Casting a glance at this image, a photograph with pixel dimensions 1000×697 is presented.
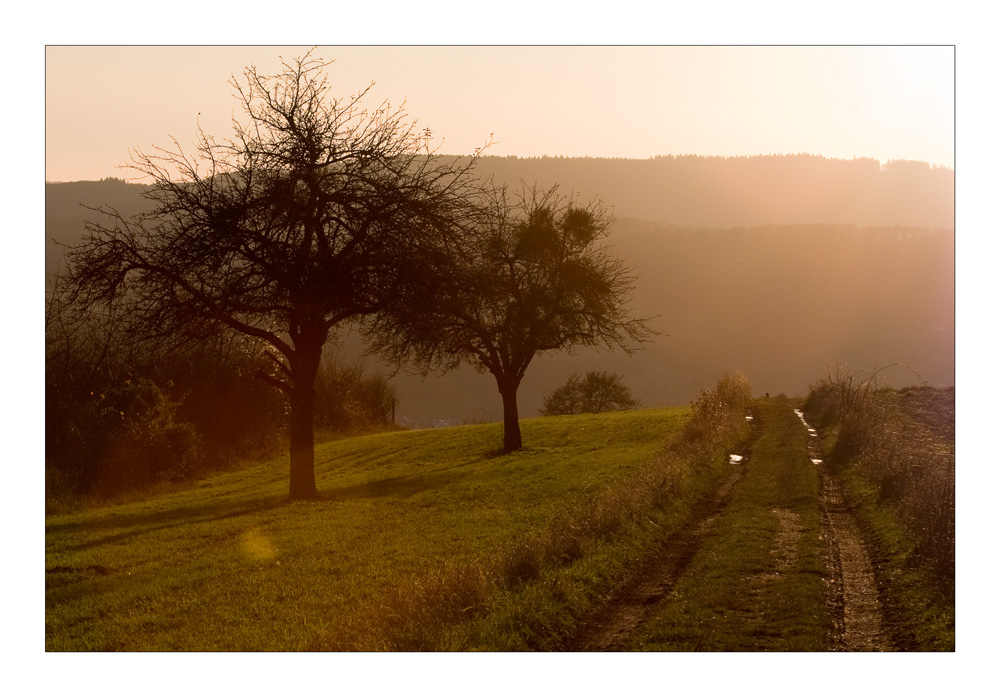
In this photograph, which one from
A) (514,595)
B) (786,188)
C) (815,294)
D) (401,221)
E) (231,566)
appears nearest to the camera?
(514,595)

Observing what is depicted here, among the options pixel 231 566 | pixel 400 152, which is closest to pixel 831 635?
pixel 231 566

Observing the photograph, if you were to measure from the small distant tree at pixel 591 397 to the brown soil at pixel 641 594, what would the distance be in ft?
210

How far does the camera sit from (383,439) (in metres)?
Result: 45.7

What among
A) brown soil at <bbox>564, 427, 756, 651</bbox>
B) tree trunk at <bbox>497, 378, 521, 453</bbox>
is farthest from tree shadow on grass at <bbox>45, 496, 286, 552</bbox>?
tree trunk at <bbox>497, 378, 521, 453</bbox>

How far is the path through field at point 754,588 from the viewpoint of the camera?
10383 mm

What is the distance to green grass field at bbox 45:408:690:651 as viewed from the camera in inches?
438

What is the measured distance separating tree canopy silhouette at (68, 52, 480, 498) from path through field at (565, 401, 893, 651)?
10.0 metres

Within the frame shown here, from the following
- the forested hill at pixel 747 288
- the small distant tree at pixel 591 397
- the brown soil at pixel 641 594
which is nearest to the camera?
the brown soil at pixel 641 594

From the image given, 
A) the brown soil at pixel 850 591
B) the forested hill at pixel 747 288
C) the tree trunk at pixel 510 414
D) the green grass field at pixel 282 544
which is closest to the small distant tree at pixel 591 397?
the tree trunk at pixel 510 414

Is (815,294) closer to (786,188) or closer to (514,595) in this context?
(786,188)

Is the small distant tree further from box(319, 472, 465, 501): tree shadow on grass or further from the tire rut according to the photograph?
the tire rut

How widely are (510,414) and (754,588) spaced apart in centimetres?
2238

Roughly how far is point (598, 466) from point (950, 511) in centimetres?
1380

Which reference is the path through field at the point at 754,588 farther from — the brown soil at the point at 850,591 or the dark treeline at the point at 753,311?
the dark treeline at the point at 753,311
